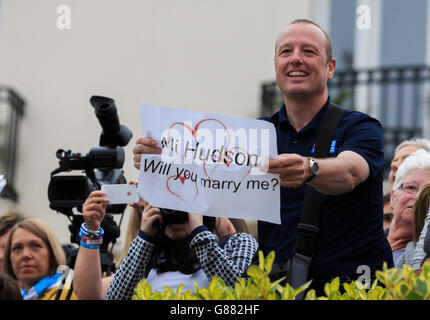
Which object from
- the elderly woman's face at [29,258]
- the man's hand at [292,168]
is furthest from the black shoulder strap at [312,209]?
the elderly woman's face at [29,258]

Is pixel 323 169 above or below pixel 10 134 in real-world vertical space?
above

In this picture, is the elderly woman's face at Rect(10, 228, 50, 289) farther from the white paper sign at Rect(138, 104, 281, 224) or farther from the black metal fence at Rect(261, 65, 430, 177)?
the black metal fence at Rect(261, 65, 430, 177)

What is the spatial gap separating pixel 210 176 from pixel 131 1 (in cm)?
602

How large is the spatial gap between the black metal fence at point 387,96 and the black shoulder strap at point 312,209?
605cm

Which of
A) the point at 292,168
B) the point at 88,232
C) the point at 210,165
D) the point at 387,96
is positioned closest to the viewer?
the point at 292,168

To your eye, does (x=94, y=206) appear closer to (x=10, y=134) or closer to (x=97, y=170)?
(x=97, y=170)

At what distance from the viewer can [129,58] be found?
8.91 meters

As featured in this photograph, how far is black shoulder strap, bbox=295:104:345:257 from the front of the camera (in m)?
3.05

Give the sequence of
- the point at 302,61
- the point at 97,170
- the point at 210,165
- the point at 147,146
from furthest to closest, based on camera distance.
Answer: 1. the point at 97,170
2. the point at 302,61
3. the point at 147,146
4. the point at 210,165

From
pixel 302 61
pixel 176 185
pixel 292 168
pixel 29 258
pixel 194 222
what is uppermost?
pixel 302 61

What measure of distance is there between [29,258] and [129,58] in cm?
458

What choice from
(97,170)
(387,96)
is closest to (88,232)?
(97,170)

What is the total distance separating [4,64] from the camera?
948cm
